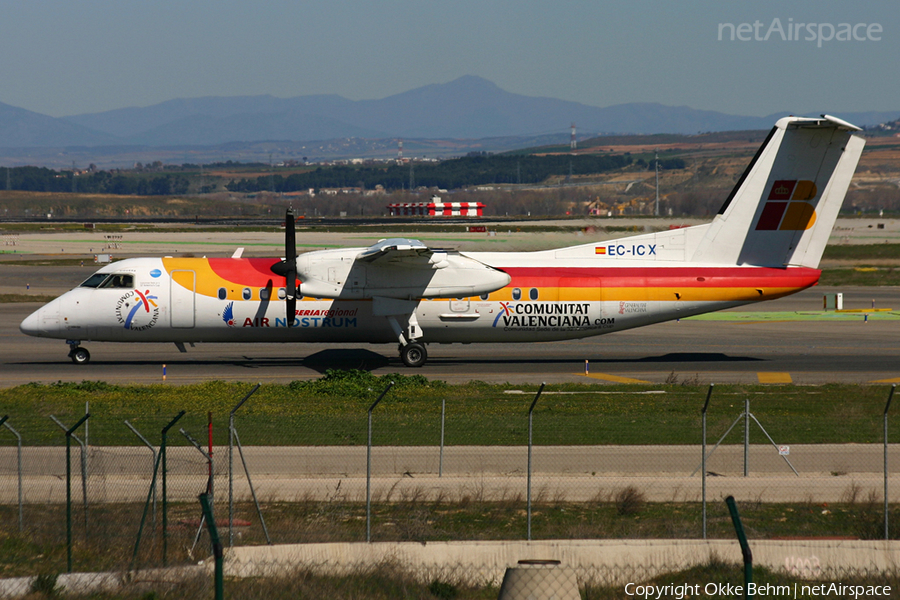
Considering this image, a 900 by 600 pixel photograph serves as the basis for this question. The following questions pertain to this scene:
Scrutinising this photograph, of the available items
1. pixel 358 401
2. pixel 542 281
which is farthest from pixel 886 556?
pixel 542 281

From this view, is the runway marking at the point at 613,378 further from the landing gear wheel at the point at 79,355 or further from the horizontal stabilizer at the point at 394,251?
the landing gear wheel at the point at 79,355

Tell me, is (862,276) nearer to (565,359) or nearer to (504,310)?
(565,359)

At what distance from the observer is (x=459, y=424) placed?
67.9 feet

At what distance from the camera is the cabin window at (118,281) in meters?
28.9

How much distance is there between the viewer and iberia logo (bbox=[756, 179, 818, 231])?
29156mm

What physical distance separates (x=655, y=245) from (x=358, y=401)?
12725mm

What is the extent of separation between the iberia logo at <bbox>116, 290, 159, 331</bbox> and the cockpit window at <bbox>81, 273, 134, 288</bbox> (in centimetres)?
40

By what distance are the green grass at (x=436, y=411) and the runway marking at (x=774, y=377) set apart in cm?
162

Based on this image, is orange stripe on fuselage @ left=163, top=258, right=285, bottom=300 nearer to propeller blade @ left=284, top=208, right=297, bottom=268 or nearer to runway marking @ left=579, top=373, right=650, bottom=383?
propeller blade @ left=284, top=208, right=297, bottom=268

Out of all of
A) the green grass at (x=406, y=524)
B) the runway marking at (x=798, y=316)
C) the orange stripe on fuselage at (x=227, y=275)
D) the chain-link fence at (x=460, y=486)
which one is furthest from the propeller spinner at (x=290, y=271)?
the runway marking at (x=798, y=316)

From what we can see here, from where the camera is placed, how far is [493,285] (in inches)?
1136

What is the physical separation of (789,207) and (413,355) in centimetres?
1385

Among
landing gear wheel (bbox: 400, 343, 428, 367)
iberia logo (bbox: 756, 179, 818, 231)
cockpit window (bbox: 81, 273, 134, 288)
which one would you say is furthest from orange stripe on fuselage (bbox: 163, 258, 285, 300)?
iberia logo (bbox: 756, 179, 818, 231)

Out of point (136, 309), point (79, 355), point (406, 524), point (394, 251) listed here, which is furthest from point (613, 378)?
point (79, 355)
